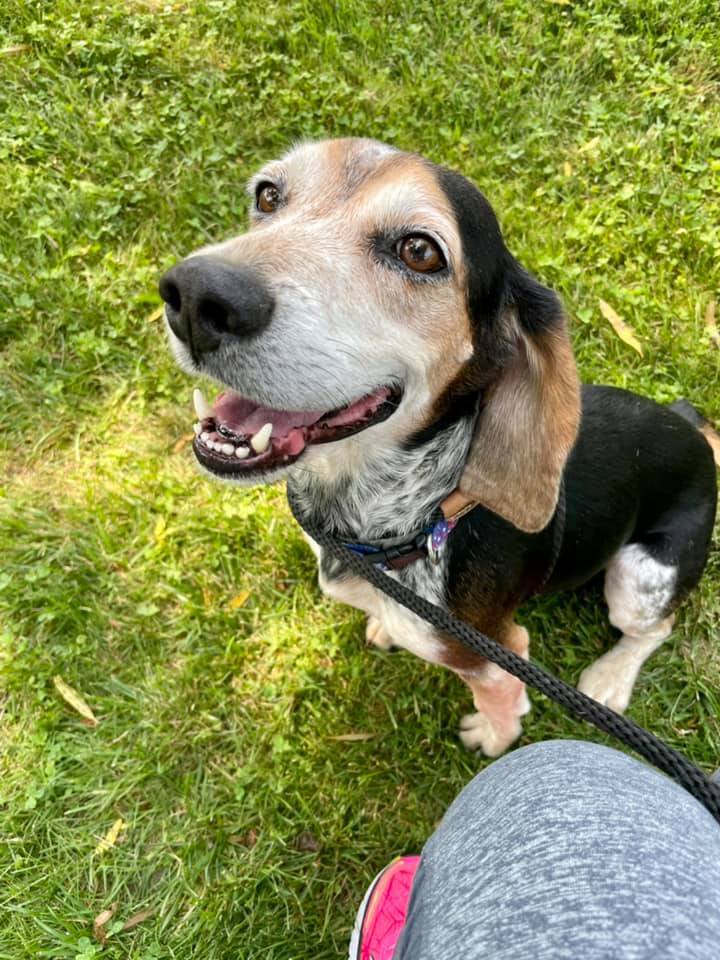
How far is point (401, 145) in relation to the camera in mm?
5410

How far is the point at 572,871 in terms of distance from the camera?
1.82 metres

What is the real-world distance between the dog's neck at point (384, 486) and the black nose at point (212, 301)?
86 centimetres

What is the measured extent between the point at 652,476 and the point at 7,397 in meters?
4.05

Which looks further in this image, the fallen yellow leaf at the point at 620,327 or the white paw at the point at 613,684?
the fallen yellow leaf at the point at 620,327

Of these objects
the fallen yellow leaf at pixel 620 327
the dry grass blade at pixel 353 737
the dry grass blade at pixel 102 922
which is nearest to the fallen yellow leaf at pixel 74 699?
the dry grass blade at pixel 102 922

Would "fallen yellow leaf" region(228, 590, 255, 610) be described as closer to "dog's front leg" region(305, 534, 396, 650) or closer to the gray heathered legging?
"dog's front leg" region(305, 534, 396, 650)

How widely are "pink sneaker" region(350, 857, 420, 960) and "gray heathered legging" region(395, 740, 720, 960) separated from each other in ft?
3.48

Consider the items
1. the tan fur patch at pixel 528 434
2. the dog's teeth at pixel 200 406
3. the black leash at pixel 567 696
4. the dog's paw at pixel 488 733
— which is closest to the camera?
the black leash at pixel 567 696

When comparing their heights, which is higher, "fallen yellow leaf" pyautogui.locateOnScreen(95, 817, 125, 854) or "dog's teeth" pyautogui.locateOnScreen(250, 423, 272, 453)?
"dog's teeth" pyautogui.locateOnScreen(250, 423, 272, 453)

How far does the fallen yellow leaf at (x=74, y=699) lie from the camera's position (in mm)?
3971

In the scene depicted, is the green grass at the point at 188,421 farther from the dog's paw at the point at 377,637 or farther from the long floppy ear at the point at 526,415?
the long floppy ear at the point at 526,415

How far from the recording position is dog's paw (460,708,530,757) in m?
3.67

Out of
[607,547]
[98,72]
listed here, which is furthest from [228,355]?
[98,72]

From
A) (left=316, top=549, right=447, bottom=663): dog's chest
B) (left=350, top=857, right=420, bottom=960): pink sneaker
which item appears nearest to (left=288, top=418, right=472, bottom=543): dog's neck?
(left=316, top=549, right=447, bottom=663): dog's chest
